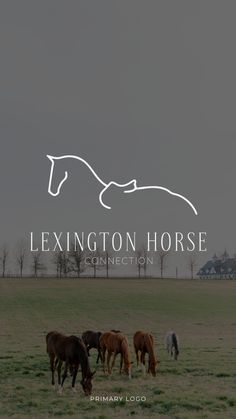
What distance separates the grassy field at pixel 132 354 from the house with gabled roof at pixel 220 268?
60930 mm

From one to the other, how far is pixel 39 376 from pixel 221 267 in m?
113

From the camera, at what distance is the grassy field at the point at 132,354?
1304cm

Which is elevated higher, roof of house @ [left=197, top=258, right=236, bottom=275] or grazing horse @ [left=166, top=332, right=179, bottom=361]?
roof of house @ [left=197, top=258, right=236, bottom=275]

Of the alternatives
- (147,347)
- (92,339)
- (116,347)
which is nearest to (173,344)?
(92,339)

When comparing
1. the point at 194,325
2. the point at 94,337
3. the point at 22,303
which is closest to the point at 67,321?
the point at 194,325

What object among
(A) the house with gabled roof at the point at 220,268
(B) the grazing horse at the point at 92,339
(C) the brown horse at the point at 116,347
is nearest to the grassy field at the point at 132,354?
(C) the brown horse at the point at 116,347

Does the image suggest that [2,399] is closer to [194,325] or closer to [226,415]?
[226,415]

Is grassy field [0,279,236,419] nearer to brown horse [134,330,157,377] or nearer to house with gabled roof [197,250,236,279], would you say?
brown horse [134,330,157,377]

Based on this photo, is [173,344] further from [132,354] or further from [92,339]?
[92,339]

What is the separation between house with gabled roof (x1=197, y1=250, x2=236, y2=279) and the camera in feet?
414

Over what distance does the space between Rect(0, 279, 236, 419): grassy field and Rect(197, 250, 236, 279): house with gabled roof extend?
60930mm

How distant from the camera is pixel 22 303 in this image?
55.9 metres

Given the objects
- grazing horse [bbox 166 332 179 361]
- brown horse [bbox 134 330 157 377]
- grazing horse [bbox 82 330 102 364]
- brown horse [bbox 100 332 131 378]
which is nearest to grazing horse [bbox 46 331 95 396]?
brown horse [bbox 100 332 131 378]

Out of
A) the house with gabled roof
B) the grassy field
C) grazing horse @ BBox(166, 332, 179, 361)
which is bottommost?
the grassy field
